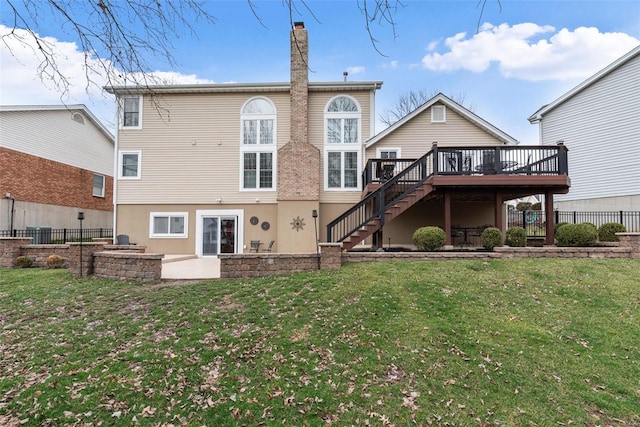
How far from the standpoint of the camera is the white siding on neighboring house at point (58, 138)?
51.1 ft

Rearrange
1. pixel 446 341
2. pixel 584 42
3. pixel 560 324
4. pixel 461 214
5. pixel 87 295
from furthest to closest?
1. pixel 584 42
2. pixel 461 214
3. pixel 87 295
4. pixel 560 324
5. pixel 446 341

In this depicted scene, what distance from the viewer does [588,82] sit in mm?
16891

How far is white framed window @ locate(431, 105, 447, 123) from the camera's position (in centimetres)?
1388

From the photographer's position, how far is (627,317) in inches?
220

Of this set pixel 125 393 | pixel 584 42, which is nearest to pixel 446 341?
pixel 125 393

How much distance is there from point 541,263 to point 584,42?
16366mm

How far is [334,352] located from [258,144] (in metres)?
11.5

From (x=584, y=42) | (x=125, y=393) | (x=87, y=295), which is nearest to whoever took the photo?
(x=125, y=393)

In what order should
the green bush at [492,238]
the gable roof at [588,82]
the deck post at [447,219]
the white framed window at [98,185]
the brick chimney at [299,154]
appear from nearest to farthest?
1. the green bush at [492,238]
2. the deck post at [447,219]
3. the brick chimney at [299,154]
4. the gable roof at [588,82]
5. the white framed window at [98,185]

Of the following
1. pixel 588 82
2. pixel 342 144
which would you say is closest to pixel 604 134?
pixel 588 82

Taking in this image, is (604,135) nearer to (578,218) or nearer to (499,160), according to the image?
(578,218)

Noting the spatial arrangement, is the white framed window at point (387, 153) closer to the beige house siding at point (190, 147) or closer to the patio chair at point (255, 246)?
the beige house siding at point (190, 147)

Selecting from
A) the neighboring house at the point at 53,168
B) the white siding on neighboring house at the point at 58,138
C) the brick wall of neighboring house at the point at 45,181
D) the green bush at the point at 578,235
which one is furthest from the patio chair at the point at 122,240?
the green bush at the point at 578,235

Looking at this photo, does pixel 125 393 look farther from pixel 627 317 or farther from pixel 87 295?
pixel 627 317
